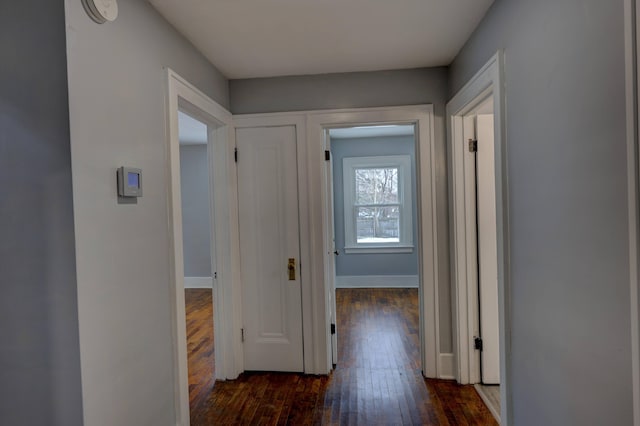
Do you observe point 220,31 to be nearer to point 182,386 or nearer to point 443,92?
point 443,92

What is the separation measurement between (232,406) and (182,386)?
0.61 metres

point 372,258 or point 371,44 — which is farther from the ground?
point 371,44

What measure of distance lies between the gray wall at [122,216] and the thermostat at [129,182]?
0.03 meters

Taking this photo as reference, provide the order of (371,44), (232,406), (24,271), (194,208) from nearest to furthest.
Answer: (24,271) → (371,44) → (232,406) → (194,208)

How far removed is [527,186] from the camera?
4.72 ft

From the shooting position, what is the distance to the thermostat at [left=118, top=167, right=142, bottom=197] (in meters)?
1.34

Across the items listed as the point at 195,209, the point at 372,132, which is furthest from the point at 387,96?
the point at 195,209

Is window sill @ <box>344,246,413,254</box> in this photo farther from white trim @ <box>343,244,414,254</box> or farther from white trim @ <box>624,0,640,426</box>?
white trim @ <box>624,0,640,426</box>

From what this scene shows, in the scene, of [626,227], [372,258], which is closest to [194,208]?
[372,258]

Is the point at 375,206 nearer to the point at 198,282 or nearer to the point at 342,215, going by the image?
the point at 342,215

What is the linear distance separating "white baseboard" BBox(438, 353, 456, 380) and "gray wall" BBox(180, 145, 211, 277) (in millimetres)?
4380

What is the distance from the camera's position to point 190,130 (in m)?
4.78

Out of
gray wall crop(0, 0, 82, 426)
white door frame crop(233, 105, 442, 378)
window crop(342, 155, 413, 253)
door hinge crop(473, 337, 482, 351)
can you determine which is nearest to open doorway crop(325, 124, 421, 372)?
window crop(342, 155, 413, 253)

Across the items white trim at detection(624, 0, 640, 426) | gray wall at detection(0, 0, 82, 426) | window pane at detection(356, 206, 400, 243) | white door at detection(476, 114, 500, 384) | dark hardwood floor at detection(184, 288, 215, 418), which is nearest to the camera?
white trim at detection(624, 0, 640, 426)
